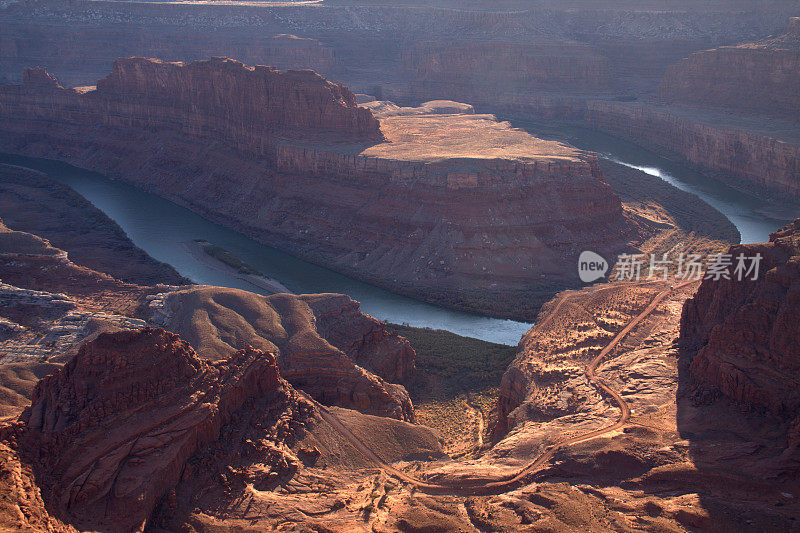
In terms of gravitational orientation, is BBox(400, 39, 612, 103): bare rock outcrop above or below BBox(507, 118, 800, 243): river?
above

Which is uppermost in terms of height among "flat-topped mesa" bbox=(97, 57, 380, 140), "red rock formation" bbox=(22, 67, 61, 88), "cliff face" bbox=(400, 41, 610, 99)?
"cliff face" bbox=(400, 41, 610, 99)

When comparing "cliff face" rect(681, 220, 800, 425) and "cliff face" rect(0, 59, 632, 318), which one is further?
"cliff face" rect(0, 59, 632, 318)

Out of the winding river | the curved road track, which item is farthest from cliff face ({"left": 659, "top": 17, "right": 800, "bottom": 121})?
the curved road track

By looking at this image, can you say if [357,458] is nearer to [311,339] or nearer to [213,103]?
[311,339]

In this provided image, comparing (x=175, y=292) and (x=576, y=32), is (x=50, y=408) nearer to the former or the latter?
(x=175, y=292)

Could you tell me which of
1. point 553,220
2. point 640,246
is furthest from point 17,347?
point 640,246

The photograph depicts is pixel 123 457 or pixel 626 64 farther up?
pixel 626 64

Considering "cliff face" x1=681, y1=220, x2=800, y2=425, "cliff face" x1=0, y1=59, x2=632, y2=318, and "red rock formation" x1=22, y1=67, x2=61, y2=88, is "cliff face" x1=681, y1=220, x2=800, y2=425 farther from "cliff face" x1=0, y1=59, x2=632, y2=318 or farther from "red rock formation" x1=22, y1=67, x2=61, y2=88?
"red rock formation" x1=22, y1=67, x2=61, y2=88
